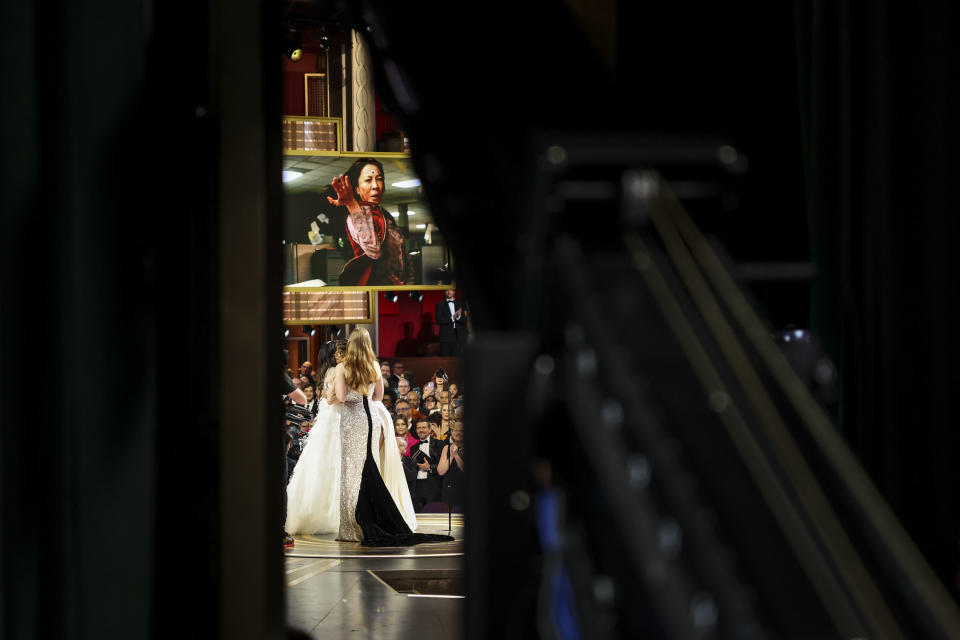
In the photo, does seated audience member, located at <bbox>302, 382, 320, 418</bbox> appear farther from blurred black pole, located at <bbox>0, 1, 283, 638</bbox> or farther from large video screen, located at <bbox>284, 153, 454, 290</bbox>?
blurred black pole, located at <bbox>0, 1, 283, 638</bbox>

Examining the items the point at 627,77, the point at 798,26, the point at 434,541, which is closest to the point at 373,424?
the point at 434,541

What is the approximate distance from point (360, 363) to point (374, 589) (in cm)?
130

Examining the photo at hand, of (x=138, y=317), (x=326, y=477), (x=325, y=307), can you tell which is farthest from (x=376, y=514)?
(x=138, y=317)

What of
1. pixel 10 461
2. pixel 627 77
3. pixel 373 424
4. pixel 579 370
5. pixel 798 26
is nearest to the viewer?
pixel 579 370

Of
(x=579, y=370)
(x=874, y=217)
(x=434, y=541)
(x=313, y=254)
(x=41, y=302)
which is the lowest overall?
(x=434, y=541)

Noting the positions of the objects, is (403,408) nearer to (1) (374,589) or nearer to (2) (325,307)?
(2) (325,307)

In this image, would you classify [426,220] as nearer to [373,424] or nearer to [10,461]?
[373,424]

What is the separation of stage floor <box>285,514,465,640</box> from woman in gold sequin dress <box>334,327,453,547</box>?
10 cm

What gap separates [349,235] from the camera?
4.87 metres

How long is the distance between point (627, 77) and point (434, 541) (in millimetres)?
3269

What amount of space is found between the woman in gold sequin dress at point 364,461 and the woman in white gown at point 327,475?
0.04 meters

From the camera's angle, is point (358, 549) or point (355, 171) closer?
point (358, 549)

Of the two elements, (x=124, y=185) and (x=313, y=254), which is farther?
(x=313, y=254)

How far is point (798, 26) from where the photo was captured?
187 centimetres
